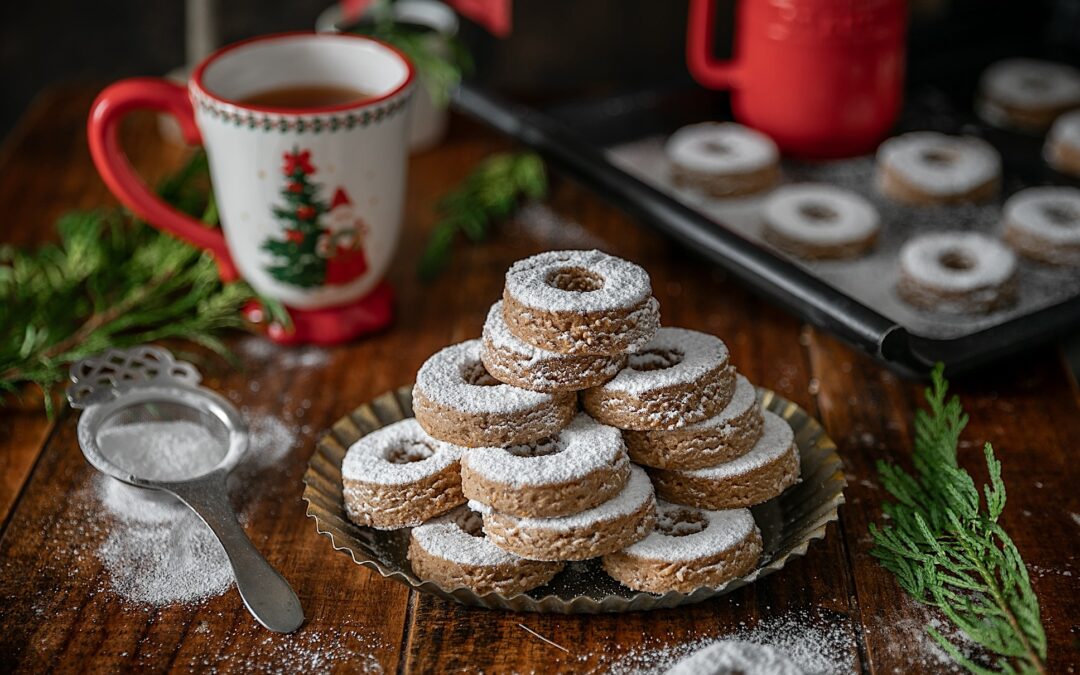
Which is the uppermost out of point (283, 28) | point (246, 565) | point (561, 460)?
point (561, 460)

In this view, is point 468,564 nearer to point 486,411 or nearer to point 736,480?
point 486,411

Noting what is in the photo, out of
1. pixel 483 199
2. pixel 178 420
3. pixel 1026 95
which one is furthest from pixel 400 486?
pixel 1026 95

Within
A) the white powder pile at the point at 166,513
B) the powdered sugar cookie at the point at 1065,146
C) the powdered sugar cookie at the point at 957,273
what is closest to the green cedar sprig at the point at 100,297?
the white powder pile at the point at 166,513

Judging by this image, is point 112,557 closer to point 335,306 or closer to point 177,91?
point 335,306

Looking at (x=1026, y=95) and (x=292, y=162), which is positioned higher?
(x=292, y=162)

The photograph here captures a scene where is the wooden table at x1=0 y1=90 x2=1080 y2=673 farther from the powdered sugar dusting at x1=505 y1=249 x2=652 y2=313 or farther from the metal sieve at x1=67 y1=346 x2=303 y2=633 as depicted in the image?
the powdered sugar dusting at x1=505 y1=249 x2=652 y2=313

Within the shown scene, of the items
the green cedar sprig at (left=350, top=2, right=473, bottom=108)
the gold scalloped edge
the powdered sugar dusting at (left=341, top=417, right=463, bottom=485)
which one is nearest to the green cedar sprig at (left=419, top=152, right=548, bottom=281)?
the green cedar sprig at (left=350, top=2, right=473, bottom=108)
